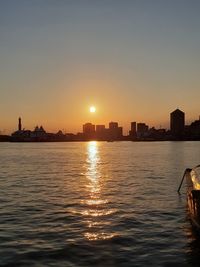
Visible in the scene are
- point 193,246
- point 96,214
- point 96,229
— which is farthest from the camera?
point 96,214

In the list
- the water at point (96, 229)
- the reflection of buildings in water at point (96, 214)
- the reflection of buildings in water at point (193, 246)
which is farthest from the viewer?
the reflection of buildings in water at point (96, 214)

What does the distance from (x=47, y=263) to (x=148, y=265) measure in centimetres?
437

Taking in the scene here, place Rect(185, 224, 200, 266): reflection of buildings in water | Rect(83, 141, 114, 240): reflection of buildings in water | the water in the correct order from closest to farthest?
1. Rect(185, 224, 200, 266): reflection of buildings in water
2. the water
3. Rect(83, 141, 114, 240): reflection of buildings in water

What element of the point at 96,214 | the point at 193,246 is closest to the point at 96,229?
the point at 96,214

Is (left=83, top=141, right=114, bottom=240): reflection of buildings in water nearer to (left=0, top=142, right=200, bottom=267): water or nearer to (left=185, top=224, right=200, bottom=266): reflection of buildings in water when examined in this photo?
(left=0, top=142, right=200, bottom=267): water

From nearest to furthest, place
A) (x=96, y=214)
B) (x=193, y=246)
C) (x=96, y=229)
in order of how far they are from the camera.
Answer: (x=193, y=246)
(x=96, y=229)
(x=96, y=214)

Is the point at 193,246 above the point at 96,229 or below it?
below

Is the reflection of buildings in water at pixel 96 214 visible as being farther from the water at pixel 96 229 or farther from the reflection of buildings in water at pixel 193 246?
the reflection of buildings in water at pixel 193 246

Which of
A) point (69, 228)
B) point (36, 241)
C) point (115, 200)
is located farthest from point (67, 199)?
point (36, 241)

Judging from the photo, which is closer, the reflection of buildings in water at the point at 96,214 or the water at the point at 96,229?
the water at the point at 96,229

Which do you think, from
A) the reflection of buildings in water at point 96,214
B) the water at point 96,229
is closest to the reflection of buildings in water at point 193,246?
the water at point 96,229

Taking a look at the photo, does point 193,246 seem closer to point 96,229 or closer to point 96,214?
point 96,229

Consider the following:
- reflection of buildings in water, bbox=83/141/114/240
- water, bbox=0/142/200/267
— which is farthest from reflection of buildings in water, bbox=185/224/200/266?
reflection of buildings in water, bbox=83/141/114/240

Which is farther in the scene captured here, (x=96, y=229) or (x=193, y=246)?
(x=96, y=229)
